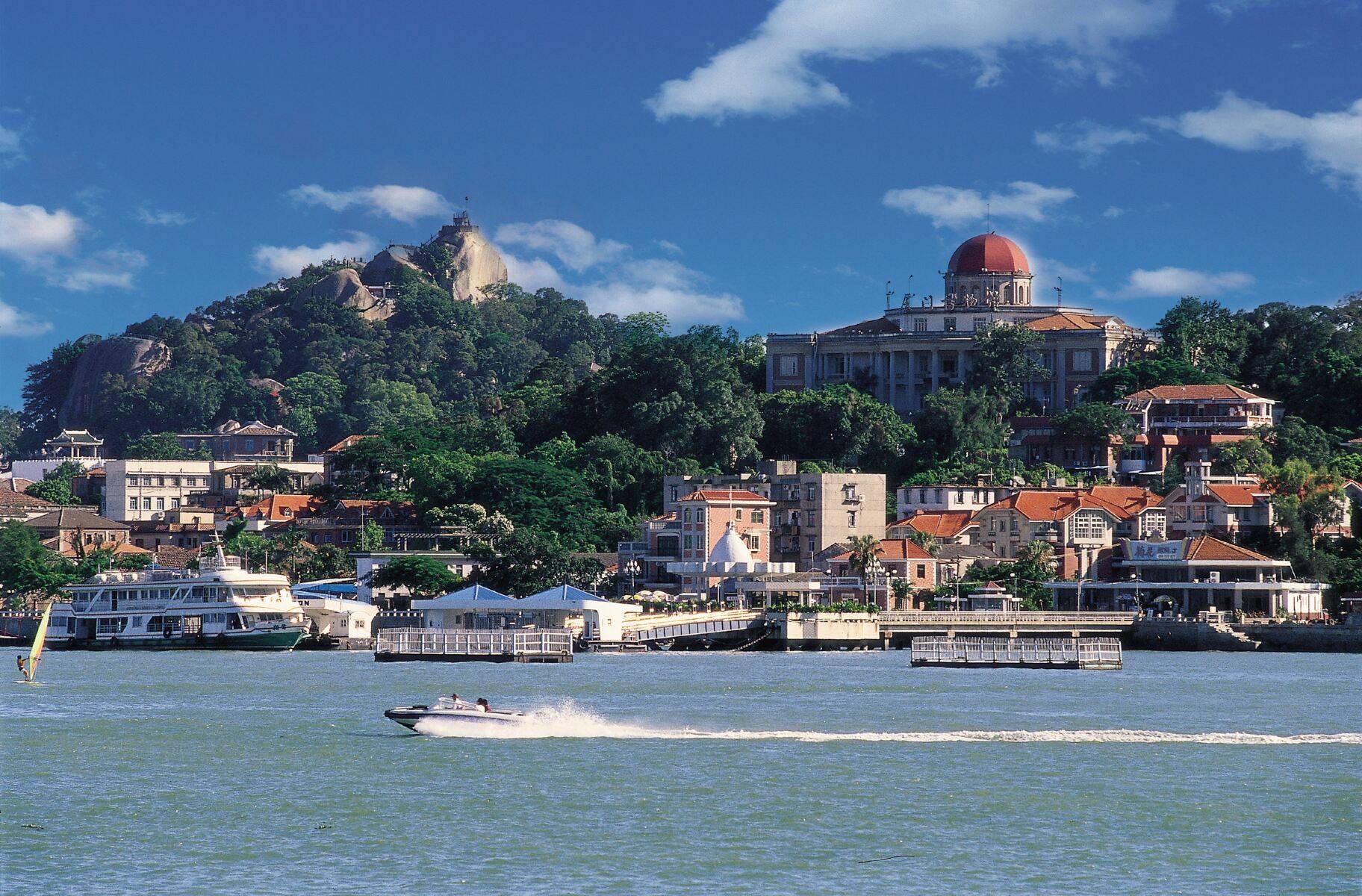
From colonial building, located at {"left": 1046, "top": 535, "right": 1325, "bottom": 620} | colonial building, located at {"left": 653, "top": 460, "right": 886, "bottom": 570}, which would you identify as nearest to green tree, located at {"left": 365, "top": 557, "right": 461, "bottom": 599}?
colonial building, located at {"left": 653, "top": 460, "right": 886, "bottom": 570}

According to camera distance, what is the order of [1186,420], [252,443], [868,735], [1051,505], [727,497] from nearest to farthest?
[868,735] → [1051,505] → [727,497] → [1186,420] → [252,443]

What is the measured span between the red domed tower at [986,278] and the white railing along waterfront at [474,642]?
67295 mm

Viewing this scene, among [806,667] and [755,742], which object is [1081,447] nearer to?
[806,667]

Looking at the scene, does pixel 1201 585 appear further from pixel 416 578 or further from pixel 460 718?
pixel 460 718

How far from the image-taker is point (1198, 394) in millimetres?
→ 138000

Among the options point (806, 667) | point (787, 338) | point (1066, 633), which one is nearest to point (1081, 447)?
point (787, 338)

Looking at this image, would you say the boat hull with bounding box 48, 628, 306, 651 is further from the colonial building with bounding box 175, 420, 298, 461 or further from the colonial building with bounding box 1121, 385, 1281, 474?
the colonial building with bounding box 175, 420, 298, 461

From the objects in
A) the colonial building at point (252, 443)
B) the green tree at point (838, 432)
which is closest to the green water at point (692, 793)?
the green tree at point (838, 432)

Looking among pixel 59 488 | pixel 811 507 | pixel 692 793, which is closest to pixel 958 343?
pixel 811 507

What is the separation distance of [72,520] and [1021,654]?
7888 centimetres

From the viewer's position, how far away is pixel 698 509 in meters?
118

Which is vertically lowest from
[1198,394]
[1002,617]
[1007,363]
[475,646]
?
[475,646]

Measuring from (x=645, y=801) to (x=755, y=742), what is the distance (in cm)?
1000

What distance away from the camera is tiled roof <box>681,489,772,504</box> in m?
118
